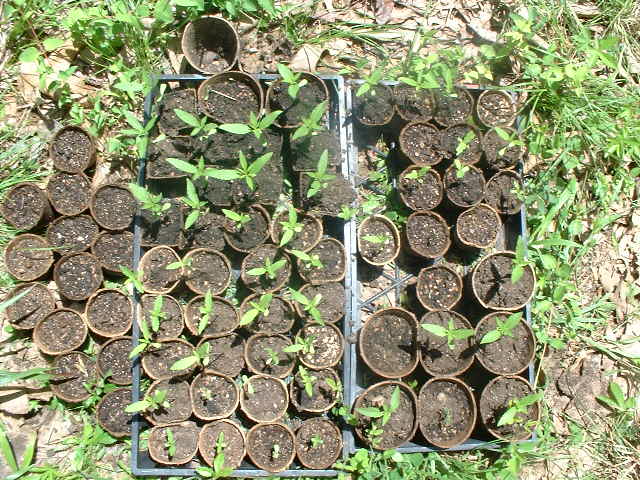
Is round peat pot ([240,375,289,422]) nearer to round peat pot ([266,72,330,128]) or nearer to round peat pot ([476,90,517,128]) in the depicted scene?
round peat pot ([266,72,330,128])

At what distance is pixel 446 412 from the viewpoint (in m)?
3.19

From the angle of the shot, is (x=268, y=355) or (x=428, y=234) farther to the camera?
(x=428, y=234)

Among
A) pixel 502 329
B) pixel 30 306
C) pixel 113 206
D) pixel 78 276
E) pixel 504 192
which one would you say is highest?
pixel 113 206

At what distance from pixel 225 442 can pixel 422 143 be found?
2.28m

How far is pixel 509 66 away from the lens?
3730 mm

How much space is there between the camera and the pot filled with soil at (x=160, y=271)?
3.18 m

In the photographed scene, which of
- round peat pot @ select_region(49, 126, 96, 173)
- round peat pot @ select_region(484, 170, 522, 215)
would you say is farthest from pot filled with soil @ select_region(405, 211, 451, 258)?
round peat pot @ select_region(49, 126, 96, 173)

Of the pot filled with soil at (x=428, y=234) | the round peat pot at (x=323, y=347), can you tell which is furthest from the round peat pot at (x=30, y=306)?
the pot filled with soil at (x=428, y=234)

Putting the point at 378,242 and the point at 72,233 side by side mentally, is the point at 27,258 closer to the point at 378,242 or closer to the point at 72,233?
the point at 72,233

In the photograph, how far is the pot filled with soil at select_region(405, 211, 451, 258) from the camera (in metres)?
→ 3.34

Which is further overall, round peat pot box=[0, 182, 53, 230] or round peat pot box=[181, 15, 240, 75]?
round peat pot box=[181, 15, 240, 75]

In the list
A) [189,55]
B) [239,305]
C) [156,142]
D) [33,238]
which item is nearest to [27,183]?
[33,238]

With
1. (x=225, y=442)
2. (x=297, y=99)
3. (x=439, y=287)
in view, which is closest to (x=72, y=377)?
(x=225, y=442)

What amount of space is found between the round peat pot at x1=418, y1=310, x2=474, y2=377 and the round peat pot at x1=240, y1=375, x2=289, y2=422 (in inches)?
35.8
